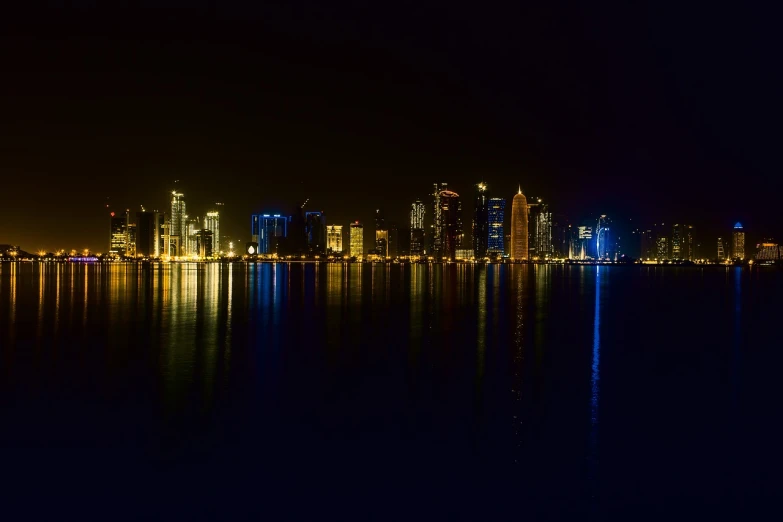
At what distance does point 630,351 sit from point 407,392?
9093 millimetres

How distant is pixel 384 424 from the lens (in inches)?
437

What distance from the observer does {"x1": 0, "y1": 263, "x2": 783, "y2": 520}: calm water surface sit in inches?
324

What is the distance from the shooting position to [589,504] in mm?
8125

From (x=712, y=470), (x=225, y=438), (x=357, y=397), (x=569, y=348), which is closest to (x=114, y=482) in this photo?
(x=225, y=438)

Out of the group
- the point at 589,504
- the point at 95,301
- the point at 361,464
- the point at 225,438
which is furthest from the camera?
the point at 95,301

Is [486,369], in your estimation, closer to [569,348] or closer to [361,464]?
[569,348]

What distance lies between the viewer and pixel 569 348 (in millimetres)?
19344

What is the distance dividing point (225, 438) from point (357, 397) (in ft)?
10.7

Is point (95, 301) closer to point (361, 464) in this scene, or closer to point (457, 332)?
point (457, 332)

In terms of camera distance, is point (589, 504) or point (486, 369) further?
point (486, 369)

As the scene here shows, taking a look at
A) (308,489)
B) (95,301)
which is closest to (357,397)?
(308,489)

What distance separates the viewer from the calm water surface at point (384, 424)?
27.0 feet

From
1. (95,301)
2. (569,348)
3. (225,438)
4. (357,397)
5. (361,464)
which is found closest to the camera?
(361,464)

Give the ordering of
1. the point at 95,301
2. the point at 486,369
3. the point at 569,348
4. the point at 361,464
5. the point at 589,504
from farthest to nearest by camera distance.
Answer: the point at 95,301 < the point at 569,348 < the point at 486,369 < the point at 361,464 < the point at 589,504
